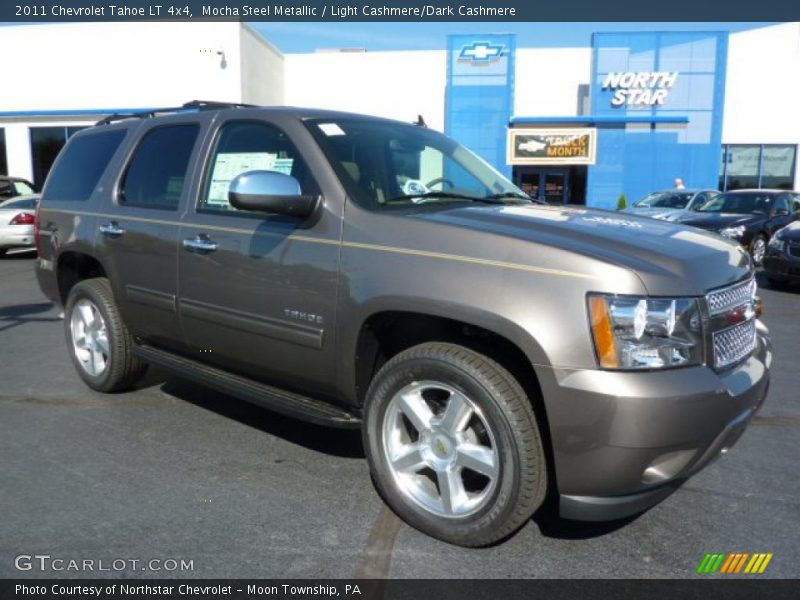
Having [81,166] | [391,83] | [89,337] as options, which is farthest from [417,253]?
[391,83]

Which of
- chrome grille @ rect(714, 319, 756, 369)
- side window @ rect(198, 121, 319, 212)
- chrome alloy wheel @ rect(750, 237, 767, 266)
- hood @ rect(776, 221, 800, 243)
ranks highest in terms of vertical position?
side window @ rect(198, 121, 319, 212)

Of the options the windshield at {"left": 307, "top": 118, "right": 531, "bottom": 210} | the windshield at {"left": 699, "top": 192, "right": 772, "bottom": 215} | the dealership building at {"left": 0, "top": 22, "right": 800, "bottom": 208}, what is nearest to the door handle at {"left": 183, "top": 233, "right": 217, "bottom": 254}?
the windshield at {"left": 307, "top": 118, "right": 531, "bottom": 210}

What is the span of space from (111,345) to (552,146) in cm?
2369

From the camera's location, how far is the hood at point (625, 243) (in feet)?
8.36

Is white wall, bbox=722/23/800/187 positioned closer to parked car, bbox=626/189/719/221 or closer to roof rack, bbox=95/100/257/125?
parked car, bbox=626/189/719/221

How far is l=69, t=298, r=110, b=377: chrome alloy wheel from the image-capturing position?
15.6 ft

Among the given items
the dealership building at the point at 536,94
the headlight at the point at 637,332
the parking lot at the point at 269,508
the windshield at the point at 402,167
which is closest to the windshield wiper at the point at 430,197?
the windshield at the point at 402,167

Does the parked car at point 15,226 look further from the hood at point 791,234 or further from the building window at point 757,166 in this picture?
the building window at point 757,166

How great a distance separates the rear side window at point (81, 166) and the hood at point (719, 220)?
10.2 meters

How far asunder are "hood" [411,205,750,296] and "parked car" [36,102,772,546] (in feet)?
0.04

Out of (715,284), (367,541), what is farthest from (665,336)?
(367,541)

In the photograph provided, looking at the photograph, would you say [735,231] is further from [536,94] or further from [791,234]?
[536,94]

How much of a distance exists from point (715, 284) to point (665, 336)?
410 mm

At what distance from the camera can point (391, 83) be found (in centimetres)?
2720
